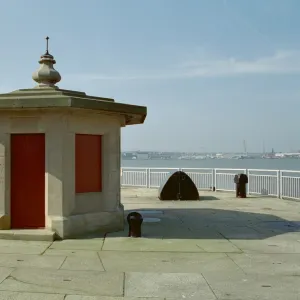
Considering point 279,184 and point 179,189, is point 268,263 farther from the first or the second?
point 279,184

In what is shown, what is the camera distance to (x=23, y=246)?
837 centimetres

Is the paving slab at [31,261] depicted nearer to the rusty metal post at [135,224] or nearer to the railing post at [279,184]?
the rusty metal post at [135,224]

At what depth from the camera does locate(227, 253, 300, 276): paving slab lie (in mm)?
6707

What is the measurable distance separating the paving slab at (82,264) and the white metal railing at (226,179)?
36.4 ft

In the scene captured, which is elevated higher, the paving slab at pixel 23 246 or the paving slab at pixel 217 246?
the paving slab at pixel 23 246

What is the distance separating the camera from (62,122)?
9375mm

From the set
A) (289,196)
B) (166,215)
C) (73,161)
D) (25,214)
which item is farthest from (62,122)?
(289,196)

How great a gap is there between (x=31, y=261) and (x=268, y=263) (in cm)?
413

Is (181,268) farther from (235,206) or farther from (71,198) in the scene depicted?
(235,206)

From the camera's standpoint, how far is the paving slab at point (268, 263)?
6.71 metres

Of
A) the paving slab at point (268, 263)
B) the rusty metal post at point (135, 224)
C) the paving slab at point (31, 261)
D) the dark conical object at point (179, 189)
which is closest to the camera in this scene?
the paving slab at point (268, 263)

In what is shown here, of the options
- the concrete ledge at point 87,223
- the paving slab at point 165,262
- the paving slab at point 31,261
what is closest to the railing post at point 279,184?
the concrete ledge at point 87,223

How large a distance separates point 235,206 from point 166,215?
3.67 m

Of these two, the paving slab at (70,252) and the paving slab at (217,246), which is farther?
the paving slab at (217,246)
